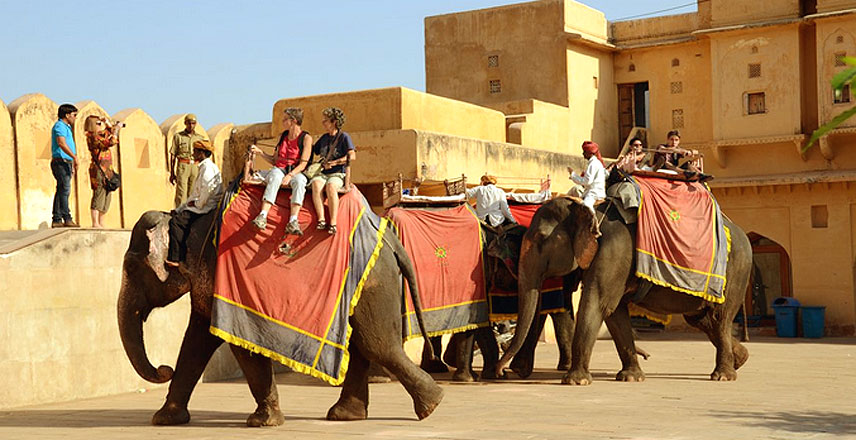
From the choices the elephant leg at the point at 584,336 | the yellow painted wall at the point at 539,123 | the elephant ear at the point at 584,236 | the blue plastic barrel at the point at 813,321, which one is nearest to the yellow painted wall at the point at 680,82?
the yellow painted wall at the point at 539,123

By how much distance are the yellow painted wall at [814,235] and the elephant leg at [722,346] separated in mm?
9877

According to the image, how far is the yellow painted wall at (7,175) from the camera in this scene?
13836 mm

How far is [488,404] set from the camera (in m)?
10.1

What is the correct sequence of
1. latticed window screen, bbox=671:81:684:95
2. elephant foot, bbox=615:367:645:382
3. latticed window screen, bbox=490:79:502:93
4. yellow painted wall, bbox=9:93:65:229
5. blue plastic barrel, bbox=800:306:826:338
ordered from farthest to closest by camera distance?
1. latticed window screen, bbox=490:79:502:93
2. latticed window screen, bbox=671:81:684:95
3. blue plastic barrel, bbox=800:306:826:338
4. yellow painted wall, bbox=9:93:65:229
5. elephant foot, bbox=615:367:645:382

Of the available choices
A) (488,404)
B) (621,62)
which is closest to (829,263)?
(621,62)

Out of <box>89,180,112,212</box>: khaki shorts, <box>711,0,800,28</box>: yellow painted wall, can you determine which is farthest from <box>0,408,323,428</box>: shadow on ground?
<box>711,0,800,28</box>: yellow painted wall

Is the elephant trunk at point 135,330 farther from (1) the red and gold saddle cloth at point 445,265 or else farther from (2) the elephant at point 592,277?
(2) the elephant at point 592,277

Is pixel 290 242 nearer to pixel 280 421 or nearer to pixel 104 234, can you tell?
pixel 280 421

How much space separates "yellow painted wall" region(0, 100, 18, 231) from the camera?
13.8 meters

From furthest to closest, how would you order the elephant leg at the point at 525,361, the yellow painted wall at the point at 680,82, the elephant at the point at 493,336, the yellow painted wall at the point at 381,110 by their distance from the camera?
the yellow painted wall at the point at 680,82
the yellow painted wall at the point at 381,110
the elephant leg at the point at 525,361
the elephant at the point at 493,336

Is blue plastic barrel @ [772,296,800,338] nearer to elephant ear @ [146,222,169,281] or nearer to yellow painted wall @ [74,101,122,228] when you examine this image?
yellow painted wall @ [74,101,122,228]

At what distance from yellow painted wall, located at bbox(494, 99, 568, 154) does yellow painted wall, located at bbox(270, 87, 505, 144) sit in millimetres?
2251

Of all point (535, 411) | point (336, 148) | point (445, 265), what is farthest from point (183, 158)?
point (535, 411)

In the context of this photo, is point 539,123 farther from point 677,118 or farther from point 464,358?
point 464,358
